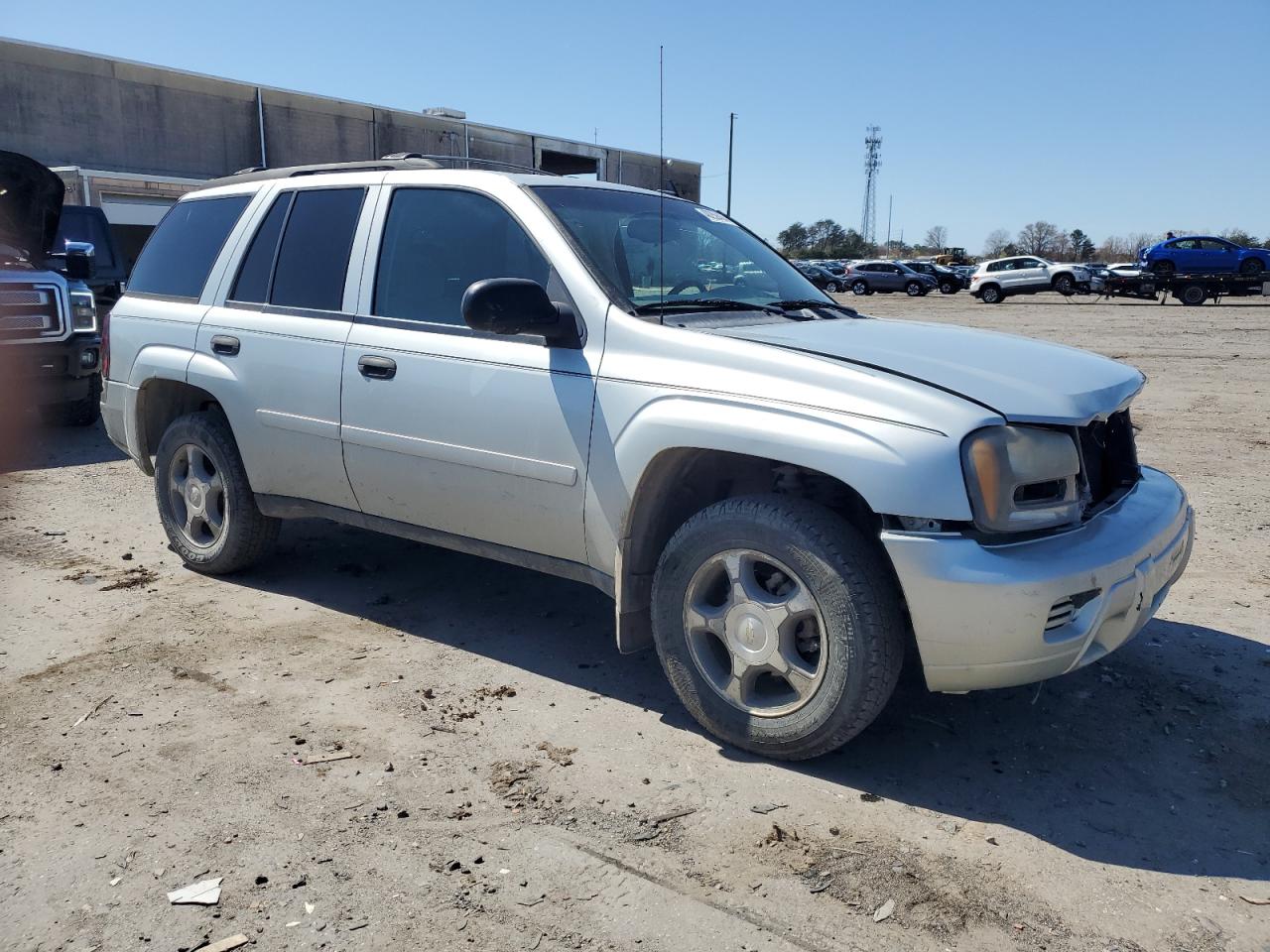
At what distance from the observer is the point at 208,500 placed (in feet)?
16.9

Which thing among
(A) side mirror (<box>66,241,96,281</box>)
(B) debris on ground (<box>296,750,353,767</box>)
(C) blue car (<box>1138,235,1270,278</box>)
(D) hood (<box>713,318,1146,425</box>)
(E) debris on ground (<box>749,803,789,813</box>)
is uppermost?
(C) blue car (<box>1138,235,1270,278</box>)

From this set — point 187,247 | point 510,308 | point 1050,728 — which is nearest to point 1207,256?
point 1050,728

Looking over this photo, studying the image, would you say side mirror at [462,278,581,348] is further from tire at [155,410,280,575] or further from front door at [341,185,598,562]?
tire at [155,410,280,575]

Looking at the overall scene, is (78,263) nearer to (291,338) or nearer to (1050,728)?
(291,338)

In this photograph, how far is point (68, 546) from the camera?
597 centimetres

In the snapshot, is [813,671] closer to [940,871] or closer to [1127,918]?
[940,871]

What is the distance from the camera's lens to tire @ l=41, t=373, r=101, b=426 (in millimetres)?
10094

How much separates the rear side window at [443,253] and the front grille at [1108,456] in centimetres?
201

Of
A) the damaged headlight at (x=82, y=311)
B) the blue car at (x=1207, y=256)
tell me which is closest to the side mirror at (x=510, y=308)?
the damaged headlight at (x=82, y=311)

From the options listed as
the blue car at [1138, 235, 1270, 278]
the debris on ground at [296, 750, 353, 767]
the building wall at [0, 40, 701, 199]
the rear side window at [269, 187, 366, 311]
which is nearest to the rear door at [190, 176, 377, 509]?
the rear side window at [269, 187, 366, 311]

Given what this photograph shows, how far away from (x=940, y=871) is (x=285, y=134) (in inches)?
1859

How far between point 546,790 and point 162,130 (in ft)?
145

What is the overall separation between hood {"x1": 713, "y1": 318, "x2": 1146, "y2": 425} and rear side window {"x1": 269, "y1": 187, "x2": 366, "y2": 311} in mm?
Result: 1850

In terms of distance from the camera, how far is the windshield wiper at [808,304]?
13.9 ft
